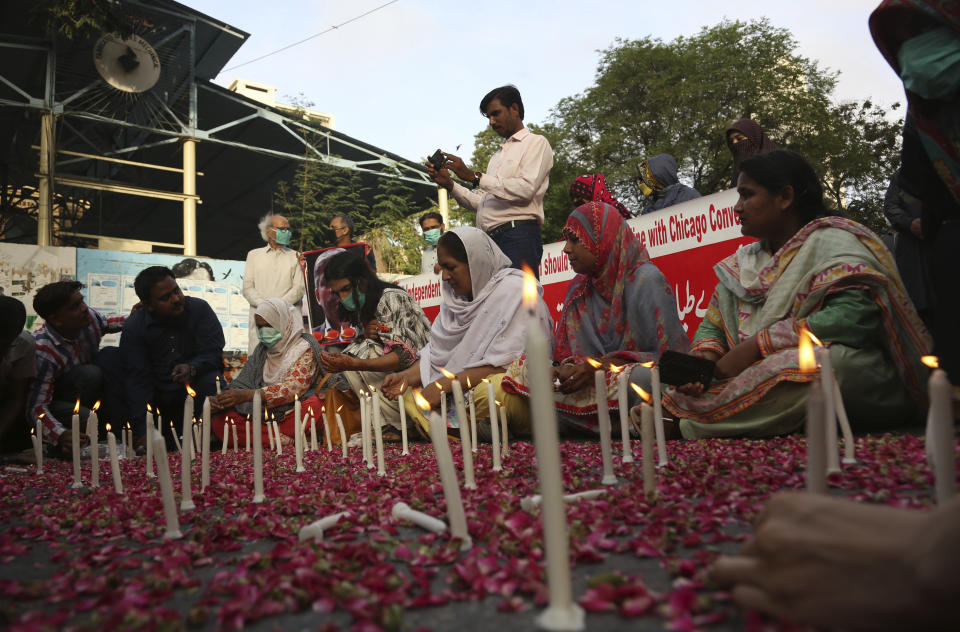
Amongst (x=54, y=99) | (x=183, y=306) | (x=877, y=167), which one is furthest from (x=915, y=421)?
(x=877, y=167)

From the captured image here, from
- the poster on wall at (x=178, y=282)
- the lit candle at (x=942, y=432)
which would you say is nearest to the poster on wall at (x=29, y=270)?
the poster on wall at (x=178, y=282)

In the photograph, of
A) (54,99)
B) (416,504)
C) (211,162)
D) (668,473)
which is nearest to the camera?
(416,504)

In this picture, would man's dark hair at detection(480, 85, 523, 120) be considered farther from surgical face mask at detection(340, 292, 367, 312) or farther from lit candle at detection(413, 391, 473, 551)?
lit candle at detection(413, 391, 473, 551)

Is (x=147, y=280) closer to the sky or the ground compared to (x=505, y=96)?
closer to the ground

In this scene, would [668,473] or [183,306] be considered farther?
[183,306]

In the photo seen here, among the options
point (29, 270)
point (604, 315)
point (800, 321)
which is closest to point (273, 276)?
point (29, 270)

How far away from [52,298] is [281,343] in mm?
2020

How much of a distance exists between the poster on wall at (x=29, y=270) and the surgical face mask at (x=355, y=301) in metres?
6.35

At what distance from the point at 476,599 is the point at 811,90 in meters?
27.0

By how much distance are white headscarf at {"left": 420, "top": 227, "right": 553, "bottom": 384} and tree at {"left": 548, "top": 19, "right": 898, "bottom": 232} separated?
1911cm

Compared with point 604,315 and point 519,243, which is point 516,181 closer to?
point 519,243

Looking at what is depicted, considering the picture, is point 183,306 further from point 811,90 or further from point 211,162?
point 811,90

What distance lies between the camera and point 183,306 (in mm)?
6645

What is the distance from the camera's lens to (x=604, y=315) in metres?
4.79
